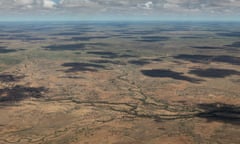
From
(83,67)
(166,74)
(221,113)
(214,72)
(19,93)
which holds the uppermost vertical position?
(221,113)

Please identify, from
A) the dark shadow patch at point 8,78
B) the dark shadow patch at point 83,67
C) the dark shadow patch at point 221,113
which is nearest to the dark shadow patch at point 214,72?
the dark shadow patch at point 83,67

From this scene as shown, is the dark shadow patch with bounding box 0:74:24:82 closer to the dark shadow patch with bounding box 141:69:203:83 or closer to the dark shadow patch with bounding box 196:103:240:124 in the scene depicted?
the dark shadow patch with bounding box 141:69:203:83

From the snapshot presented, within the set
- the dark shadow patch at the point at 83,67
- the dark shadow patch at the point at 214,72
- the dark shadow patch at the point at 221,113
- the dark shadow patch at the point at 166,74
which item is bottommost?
the dark shadow patch at the point at 83,67

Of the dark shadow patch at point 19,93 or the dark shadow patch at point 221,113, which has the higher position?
the dark shadow patch at point 221,113

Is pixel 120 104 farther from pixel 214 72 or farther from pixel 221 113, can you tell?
pixel 214 72

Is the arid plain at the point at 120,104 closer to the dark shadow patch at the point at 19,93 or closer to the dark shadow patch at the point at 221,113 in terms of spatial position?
the dark shadow patch at the point at 19,93

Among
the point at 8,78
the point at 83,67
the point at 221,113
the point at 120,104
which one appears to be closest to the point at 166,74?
the point at 83,67

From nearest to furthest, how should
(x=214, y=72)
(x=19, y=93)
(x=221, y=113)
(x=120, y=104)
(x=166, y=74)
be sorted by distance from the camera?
(x=221, y=113), (x=120, y=104), (x=19, y=93), (x=166, y=74), (x=214, y=72)

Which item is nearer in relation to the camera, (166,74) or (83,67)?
(166,74)
